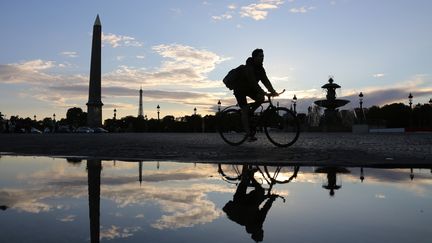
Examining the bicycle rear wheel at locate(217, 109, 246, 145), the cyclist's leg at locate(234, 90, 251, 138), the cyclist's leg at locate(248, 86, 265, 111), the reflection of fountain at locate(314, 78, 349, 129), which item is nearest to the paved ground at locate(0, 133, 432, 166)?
the bicycle rear wheel at locate(217, 109, 246, 145)

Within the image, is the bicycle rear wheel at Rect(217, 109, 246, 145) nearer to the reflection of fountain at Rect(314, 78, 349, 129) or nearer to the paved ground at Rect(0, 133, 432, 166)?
the paved ground at Rect(0, 133, 432, 166)

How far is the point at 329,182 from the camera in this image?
4.37 meters

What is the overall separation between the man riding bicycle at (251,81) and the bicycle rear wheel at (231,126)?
0.56 m

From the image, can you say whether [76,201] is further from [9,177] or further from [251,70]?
[251,70]

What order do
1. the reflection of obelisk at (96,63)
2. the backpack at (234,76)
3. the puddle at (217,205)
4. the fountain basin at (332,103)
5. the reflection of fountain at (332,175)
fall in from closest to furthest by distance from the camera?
the puddle at (217,205) → the reflection of fountain at (332,175) → the backpack at (234,76) → the reflection of obelisk at (96,63) → the fountain basin at (332,103)

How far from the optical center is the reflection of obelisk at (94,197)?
94.2 inches

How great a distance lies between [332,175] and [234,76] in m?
4.53

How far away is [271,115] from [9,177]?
5.77 metres

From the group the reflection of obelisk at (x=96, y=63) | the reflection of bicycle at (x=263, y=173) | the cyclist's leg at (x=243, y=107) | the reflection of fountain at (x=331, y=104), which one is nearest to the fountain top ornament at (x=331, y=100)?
the reflection of fountain at (x=331, y=104)

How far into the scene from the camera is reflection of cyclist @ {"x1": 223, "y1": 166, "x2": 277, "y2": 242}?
2.54 m

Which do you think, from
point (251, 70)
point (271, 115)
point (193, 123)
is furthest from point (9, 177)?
point (193, 123)

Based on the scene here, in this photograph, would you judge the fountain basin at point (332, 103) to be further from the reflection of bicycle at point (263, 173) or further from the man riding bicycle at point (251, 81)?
the reflection of bicycle at point (263, 173)

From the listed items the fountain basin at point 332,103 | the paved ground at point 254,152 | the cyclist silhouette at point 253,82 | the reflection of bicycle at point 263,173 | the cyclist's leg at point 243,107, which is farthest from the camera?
the fountain basin at point 332,103

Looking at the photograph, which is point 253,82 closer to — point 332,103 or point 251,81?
point 251,81
